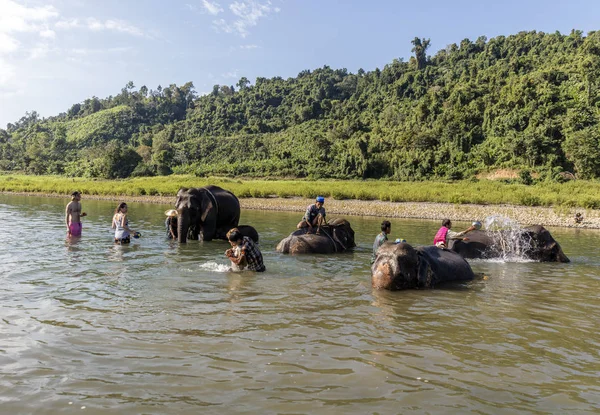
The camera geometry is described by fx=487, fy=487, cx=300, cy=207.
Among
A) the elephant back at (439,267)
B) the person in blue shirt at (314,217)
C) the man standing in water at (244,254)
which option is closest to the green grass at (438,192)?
the person in blue shirt at (314,217)

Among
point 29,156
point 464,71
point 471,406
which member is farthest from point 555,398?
point 29,156

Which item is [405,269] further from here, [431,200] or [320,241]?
[431,200]

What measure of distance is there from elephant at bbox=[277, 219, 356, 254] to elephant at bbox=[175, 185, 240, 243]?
10.1 feet

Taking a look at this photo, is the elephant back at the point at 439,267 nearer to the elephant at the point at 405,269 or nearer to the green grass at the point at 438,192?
the elephant at the point at 405,269

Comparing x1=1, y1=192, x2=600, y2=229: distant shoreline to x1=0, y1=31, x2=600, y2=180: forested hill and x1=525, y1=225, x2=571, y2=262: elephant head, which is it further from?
x1=0, y1=31, x2=600, y2=180: forested hill

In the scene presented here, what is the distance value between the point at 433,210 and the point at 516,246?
19.0 meters

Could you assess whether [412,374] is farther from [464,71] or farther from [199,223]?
[464,71]

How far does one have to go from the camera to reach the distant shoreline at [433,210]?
93.1 feet

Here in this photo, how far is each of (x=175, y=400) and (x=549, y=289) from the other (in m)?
8.55

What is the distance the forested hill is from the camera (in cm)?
6041

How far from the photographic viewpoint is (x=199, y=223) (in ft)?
55.2

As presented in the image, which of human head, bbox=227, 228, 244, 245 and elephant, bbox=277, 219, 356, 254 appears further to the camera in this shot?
elephant, bbox=277, 219, 356, 254

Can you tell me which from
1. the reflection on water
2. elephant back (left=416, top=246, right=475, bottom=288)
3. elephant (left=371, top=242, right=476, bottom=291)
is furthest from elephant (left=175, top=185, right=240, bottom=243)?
elephant back (left=416, top=246, right=475, bottom=288)

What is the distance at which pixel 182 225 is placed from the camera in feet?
52.3
